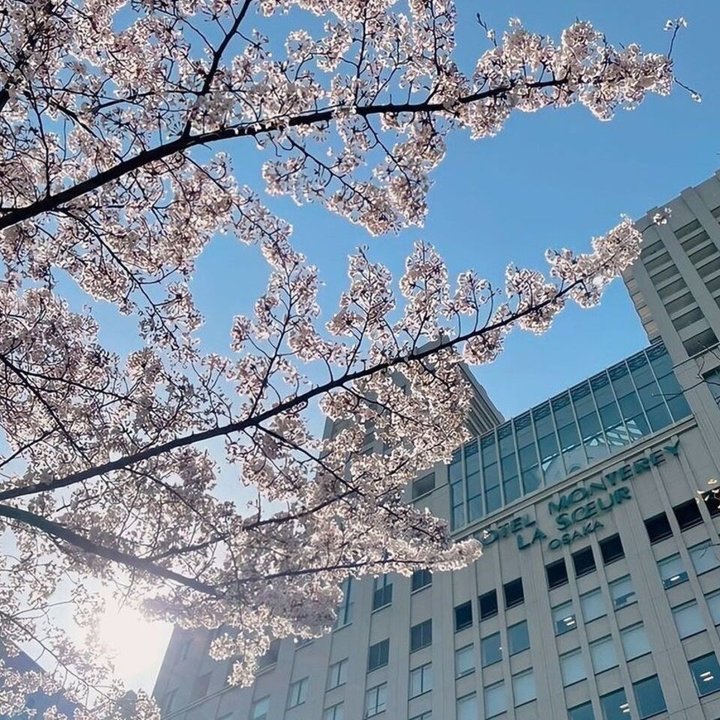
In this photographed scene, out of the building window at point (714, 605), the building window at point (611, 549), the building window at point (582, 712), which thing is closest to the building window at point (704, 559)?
the building window at point (714, 605)

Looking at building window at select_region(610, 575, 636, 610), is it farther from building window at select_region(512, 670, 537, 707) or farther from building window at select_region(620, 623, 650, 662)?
building window at select_region(512, 670, 537, 707)

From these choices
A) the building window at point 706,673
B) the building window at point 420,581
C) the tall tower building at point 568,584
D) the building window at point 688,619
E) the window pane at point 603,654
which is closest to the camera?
the building window at point 706,673

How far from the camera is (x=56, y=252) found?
9234 millimetres

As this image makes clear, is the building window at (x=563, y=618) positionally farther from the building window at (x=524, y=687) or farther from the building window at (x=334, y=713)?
the building window at (x=334, y=713)

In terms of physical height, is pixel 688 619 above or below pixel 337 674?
below

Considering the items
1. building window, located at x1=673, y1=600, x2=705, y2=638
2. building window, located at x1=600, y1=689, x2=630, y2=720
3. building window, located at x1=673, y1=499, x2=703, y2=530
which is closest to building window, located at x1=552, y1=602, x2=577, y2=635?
building window, located at x1=600, y1=689, x2=630, y2=720

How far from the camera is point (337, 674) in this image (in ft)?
124

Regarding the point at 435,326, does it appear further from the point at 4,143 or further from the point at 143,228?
the point at 4,143

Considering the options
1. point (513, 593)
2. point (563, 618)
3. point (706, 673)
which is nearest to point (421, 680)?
point (513, 593)

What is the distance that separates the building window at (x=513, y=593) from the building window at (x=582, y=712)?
6823mm

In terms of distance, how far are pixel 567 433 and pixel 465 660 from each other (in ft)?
48.6

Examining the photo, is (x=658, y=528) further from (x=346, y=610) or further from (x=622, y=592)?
(x=346, y=610)

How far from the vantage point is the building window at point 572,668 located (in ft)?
93.2

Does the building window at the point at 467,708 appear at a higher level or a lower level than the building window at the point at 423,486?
lower
